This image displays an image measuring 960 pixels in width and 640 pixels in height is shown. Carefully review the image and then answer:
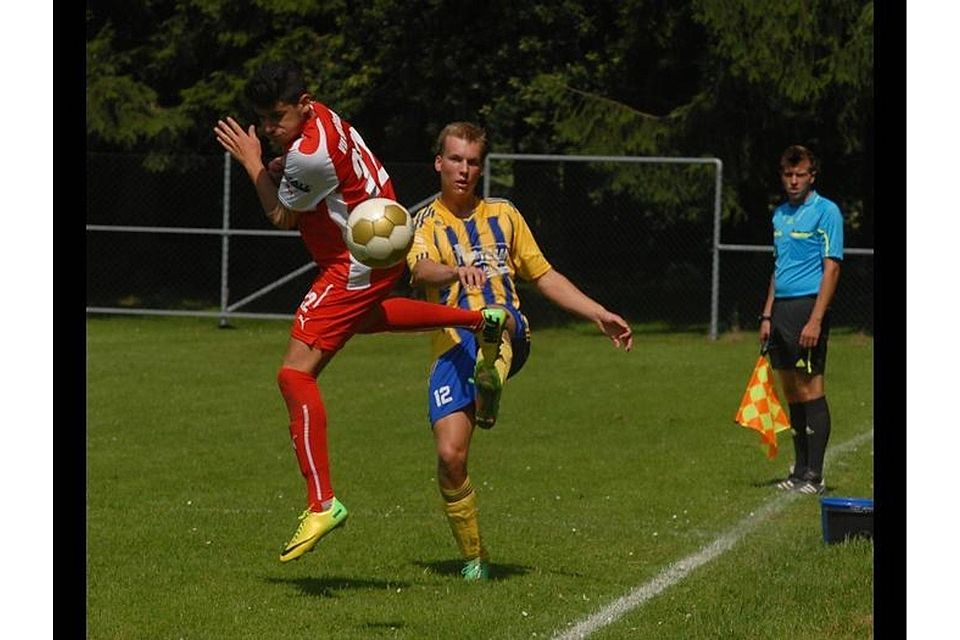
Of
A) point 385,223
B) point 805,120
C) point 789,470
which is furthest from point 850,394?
point 385,223

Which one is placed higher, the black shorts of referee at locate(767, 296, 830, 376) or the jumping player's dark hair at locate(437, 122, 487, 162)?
the jumping player's dark hair at locate(437, 122, 487, 162)

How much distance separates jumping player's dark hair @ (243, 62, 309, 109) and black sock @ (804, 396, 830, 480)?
17.5ft

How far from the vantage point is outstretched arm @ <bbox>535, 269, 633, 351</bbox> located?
833 cm

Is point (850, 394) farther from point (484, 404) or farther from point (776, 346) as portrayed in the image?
point (484, 404)

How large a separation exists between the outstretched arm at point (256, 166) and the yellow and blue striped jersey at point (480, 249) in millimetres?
728

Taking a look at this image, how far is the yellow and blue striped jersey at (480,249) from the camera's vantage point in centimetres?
849

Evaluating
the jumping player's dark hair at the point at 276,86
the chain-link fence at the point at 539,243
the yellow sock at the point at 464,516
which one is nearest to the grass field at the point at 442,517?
the yellow sock at the point at 464,516

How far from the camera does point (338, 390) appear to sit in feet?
59.0

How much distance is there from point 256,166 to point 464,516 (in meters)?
1.99

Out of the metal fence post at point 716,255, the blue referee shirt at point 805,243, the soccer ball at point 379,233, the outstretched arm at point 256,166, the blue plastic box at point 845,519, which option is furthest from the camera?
the metal fence post at point 716,255

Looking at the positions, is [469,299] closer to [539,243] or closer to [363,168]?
[363,168]

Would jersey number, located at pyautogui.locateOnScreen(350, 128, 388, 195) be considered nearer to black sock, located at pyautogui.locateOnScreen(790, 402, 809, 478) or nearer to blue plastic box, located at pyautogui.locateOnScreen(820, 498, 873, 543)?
blue plastic box, located at pyautogui.locateOnScreen(820, 498, 873, 543)

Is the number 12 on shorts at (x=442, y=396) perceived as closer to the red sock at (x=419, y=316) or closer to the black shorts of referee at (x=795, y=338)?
the red sock at (x=419, y=316)

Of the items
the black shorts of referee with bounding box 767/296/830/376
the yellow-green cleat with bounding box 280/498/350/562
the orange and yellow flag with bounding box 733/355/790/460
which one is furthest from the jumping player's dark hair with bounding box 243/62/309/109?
the orange and yellow flag with bounding box 733/355/790/460
